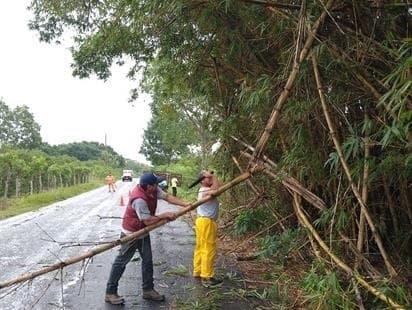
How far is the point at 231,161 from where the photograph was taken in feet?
31.9

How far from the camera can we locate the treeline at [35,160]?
27866 mm

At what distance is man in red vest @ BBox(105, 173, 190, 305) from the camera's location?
5949mm

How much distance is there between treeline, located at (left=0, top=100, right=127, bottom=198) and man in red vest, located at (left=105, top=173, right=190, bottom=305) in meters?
20.0

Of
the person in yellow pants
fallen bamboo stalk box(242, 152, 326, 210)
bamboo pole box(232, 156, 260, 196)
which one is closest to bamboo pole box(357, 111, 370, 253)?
fallen bamboo stalk box(242, 152, 326, 210)

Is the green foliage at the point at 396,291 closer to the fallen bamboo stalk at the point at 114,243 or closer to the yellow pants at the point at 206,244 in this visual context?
the fallen bamboo stalk at the point at 114,243

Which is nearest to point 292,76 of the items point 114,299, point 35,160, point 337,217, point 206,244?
point 337,217

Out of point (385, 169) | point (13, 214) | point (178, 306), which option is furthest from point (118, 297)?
point (13, 214)

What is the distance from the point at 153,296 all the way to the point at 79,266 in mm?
2439

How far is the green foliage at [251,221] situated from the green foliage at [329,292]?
4459 mm

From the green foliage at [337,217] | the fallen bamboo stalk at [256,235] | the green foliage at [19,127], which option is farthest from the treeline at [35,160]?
the green foliage at [337,217]

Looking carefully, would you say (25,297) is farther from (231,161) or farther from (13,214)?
(13,214)

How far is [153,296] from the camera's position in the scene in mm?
6090

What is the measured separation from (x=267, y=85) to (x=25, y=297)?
13.3ft

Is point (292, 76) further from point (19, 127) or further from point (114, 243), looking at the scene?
point (19, 127)
